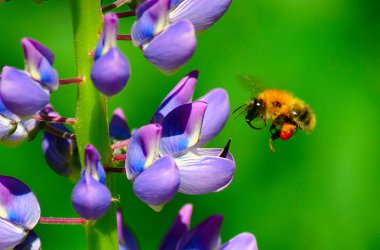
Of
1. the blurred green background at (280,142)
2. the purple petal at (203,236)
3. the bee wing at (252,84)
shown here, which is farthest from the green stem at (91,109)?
the blurred green background at (280,142)

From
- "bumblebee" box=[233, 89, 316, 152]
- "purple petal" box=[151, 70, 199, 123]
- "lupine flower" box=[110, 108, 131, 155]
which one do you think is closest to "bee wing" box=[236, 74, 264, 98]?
"bumblebee" box=[233, 89, 316, 152]

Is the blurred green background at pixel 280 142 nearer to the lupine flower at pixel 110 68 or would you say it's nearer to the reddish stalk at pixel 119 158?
the reddish stalk at pixel 119 158

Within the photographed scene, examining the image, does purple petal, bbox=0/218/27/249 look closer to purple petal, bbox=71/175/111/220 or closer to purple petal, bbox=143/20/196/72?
purple petal, bbox=71/175/111/220

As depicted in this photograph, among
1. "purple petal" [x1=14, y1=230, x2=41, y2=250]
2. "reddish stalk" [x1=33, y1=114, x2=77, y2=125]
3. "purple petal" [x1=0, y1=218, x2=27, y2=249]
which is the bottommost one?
"purple petal" [x1=14, y1=230, x2=41, y2=250]

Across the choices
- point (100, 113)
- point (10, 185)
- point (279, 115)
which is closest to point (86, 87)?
point (100, 113)

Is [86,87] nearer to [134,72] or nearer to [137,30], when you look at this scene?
[137,30]
